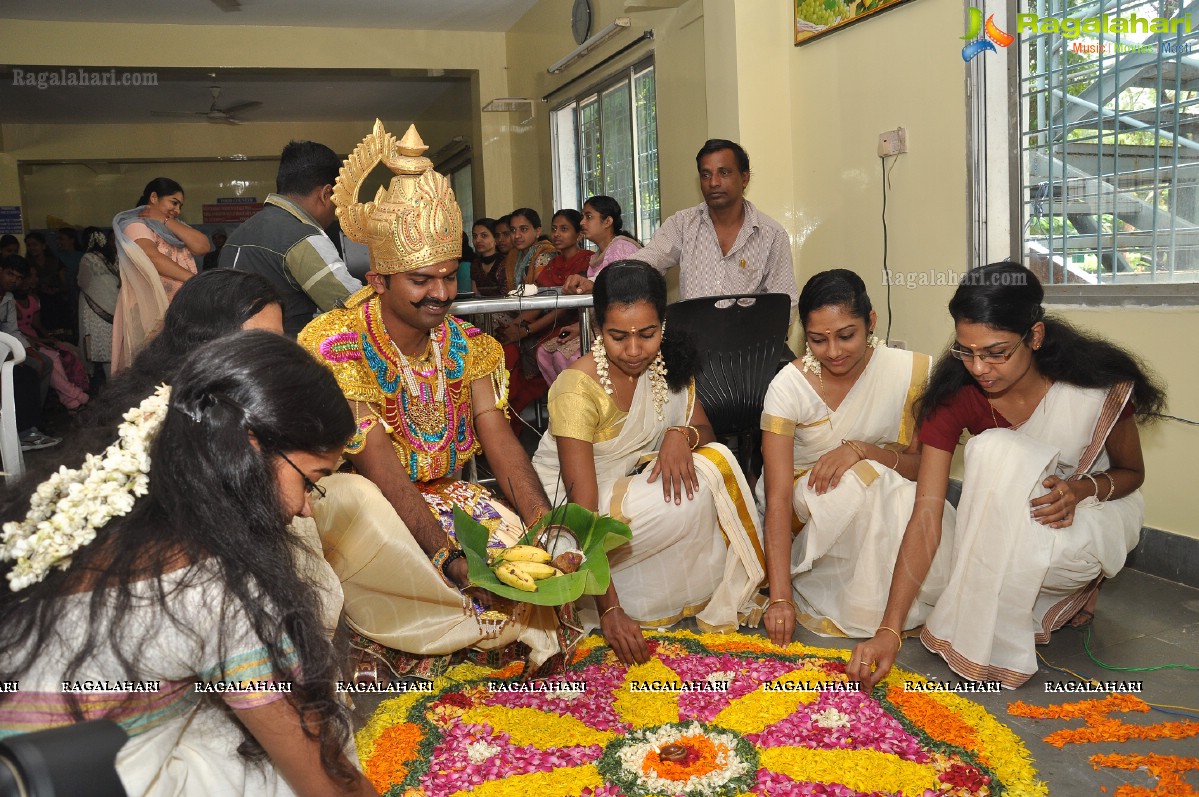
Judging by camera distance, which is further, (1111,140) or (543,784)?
(1111,140)

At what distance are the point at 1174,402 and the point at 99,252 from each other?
7466mm

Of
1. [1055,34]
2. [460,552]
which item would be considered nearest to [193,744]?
[460,552]

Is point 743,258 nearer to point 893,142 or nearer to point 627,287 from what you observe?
point 893,142

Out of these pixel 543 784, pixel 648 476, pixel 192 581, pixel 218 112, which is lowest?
pixel 543 784

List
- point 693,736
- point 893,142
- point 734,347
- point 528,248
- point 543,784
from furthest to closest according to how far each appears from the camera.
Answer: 1. point 528,248
2. point 893,142
3. point 734,347
4. point 693,736
5. point 543,784

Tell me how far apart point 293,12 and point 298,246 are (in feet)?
19.6

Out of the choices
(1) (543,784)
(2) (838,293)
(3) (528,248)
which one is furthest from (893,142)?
(3) (528,248)

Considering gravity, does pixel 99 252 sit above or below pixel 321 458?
above

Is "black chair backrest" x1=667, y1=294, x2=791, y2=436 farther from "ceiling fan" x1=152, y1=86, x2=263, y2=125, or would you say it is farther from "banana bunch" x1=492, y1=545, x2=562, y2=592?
"ceiling fan" x1=152, y1=86, x2=263, y2=125

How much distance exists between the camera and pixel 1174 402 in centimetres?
302

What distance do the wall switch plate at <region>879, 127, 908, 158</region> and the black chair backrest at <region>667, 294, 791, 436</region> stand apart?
1.11m

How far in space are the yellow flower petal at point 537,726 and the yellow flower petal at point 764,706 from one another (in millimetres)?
282

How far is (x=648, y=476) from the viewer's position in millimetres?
2865

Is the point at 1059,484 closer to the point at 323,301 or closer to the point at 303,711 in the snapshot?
the point at 303,711
